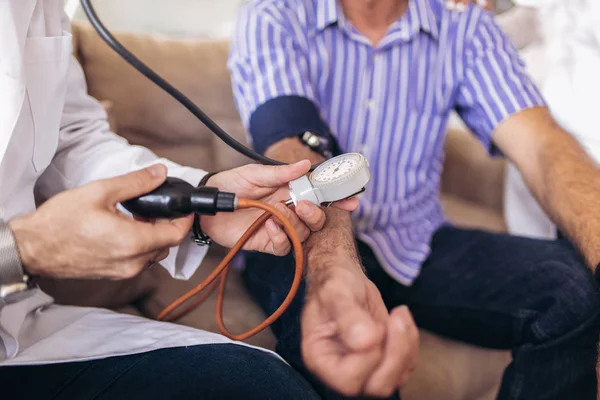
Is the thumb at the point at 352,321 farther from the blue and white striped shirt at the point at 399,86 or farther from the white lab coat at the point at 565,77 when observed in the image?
the white lab coat at the point at 565,77

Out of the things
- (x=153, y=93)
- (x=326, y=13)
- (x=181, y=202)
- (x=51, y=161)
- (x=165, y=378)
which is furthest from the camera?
(x=153, y=93)

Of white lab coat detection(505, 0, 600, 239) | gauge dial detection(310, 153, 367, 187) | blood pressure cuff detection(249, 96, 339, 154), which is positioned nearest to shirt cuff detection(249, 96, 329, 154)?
blood pressure cuff detection(249, 96, 339, 154)

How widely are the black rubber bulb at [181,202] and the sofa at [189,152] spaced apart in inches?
5.6

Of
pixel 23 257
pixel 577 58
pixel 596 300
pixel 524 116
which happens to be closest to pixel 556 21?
pixel 577 58

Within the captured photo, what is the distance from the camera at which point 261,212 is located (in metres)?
0.49

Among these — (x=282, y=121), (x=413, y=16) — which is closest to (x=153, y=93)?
(x=282, y=121)

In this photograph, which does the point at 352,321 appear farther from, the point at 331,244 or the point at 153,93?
the point at 153,93

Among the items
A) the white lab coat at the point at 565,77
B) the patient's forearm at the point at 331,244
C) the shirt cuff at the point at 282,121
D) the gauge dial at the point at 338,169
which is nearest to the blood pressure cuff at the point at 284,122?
the shirt cuff at the point at 282,121

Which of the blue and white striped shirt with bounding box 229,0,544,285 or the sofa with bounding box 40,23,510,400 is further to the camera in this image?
the blue and white striped shirt with bounding box 229,0,544,285

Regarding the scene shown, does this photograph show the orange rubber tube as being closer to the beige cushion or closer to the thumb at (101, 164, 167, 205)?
the thumb at (101, 164, 167, 205)

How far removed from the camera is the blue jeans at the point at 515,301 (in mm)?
734

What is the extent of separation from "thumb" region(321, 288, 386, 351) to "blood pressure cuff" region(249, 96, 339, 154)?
1.28 feet

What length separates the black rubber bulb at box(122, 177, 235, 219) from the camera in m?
0.43

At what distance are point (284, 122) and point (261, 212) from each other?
0.30m
